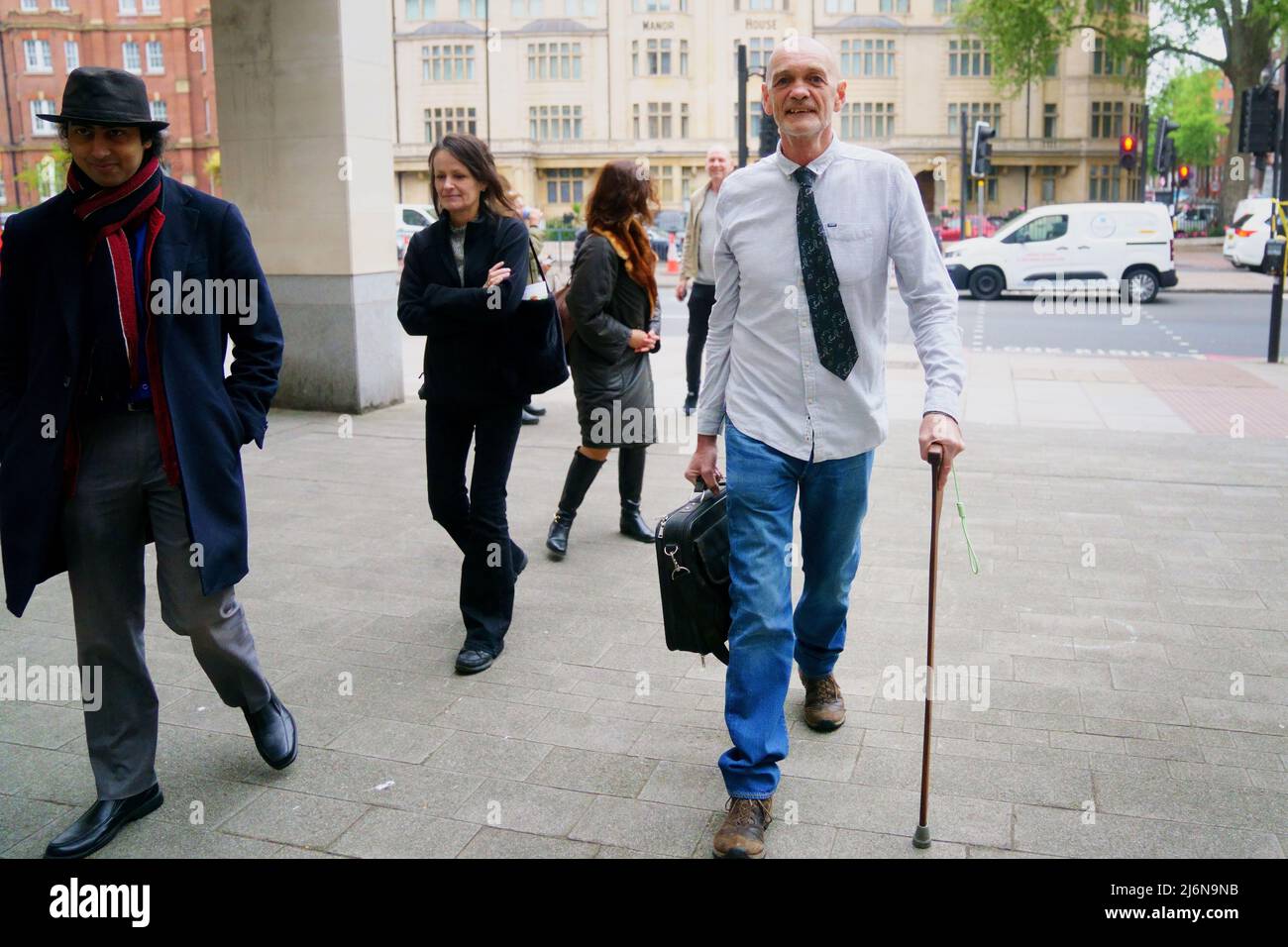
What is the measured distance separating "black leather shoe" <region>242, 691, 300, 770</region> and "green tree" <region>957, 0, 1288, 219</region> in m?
43.5

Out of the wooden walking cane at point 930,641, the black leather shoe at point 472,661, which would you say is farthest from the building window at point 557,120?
the wooden walking cane at point 930,641

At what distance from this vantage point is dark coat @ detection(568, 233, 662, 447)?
609cm

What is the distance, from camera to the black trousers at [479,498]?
4.75 metres

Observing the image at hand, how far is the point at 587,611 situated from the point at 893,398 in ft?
21.4

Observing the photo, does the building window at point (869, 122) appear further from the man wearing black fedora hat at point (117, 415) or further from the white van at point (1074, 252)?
the man wearing black fedora hat at point (117, 415)

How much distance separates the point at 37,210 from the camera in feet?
10.9

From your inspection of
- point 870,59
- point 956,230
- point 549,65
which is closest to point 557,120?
point 549,65

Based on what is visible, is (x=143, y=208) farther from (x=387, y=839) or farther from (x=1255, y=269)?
(x=1255, y=269)

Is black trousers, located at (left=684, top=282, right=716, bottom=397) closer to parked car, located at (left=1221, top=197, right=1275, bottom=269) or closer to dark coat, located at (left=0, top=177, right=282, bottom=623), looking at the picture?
dark coat, located at (left=0, top=177, right=282, bottom=623)

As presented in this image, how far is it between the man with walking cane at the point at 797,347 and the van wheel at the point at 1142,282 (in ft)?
70.3

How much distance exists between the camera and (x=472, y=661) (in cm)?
467

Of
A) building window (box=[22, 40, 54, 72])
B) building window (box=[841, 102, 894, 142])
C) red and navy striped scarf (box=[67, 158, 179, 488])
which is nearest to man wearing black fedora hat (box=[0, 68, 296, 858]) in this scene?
red and navy striped scarf (box=[67, 158, 179, 488])

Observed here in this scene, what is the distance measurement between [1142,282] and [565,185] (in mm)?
45536

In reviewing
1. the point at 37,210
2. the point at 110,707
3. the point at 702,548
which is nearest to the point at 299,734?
the point at 110,707
